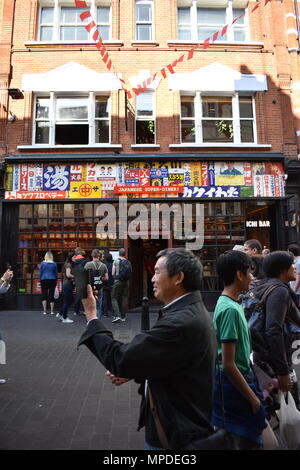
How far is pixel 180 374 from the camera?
1.60m

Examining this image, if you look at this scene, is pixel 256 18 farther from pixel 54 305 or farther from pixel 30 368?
pixel 30 368

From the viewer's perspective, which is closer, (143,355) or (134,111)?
(143,355)

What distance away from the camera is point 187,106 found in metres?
12.2

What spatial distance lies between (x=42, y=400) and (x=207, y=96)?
11.5 meters

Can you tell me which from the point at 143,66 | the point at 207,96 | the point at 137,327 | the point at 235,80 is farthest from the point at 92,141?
the point at 137,327

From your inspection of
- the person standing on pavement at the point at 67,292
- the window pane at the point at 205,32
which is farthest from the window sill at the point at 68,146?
the window pane at the point at 205,32

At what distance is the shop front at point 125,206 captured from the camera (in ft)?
36.8

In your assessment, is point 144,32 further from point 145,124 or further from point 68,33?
point 145,124

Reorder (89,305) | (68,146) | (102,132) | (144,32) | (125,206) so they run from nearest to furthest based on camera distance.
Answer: (89,305), (125,206), (68,146), (102,132), (144,32)

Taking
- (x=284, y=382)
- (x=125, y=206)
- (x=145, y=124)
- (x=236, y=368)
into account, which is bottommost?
(x=284, y=382)

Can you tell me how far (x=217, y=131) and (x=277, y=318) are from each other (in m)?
10.6

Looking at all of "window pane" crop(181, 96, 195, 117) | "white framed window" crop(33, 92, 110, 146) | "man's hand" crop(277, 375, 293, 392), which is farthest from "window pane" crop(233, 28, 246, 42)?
"man's hand" crop(277, 375, 293, 392)

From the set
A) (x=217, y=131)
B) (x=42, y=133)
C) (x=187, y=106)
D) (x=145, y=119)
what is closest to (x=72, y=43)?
(x=42, y=133)

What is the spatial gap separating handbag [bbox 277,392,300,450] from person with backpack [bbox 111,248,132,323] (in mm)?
6946
